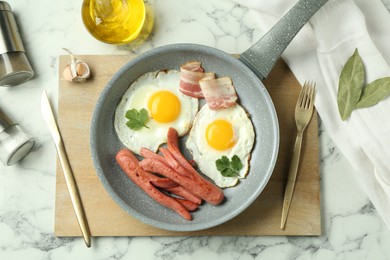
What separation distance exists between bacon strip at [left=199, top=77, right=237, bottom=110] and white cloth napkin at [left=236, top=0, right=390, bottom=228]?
0.88ft

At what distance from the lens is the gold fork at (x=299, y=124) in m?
1.93

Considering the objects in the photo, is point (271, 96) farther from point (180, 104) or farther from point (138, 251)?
point (138, 251)

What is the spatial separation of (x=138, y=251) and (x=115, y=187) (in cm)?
27

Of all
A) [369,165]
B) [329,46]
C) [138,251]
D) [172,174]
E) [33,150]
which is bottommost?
[138,251]

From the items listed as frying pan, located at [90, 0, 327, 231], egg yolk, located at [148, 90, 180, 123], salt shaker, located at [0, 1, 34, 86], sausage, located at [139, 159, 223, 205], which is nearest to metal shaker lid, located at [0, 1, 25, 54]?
salt shaker, located at [0, 1, 34, 86]

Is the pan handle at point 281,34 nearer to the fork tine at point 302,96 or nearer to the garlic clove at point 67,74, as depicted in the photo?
the fork tine at point 302,96

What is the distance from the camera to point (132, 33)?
2.01m

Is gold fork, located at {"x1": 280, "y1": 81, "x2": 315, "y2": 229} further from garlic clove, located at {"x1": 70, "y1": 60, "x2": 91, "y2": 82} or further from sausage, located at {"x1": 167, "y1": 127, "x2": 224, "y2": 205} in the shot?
garlic clove, located at {"x1": 70, "y1": 60, "x2": 91, "y2": 82}

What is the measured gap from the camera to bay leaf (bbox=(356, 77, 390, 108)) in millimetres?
1860

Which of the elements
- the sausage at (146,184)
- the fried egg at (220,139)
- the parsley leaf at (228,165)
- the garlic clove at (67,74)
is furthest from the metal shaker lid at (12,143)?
the parsley leaf at (228,165)

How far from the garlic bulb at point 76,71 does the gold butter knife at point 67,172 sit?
0.46ft

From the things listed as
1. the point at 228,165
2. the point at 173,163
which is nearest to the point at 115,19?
the point at 173,163

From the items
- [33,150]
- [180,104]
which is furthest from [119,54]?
[33,150]

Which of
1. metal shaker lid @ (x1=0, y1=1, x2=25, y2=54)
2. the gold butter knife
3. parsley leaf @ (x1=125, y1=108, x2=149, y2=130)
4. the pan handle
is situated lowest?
the gold butter knife
